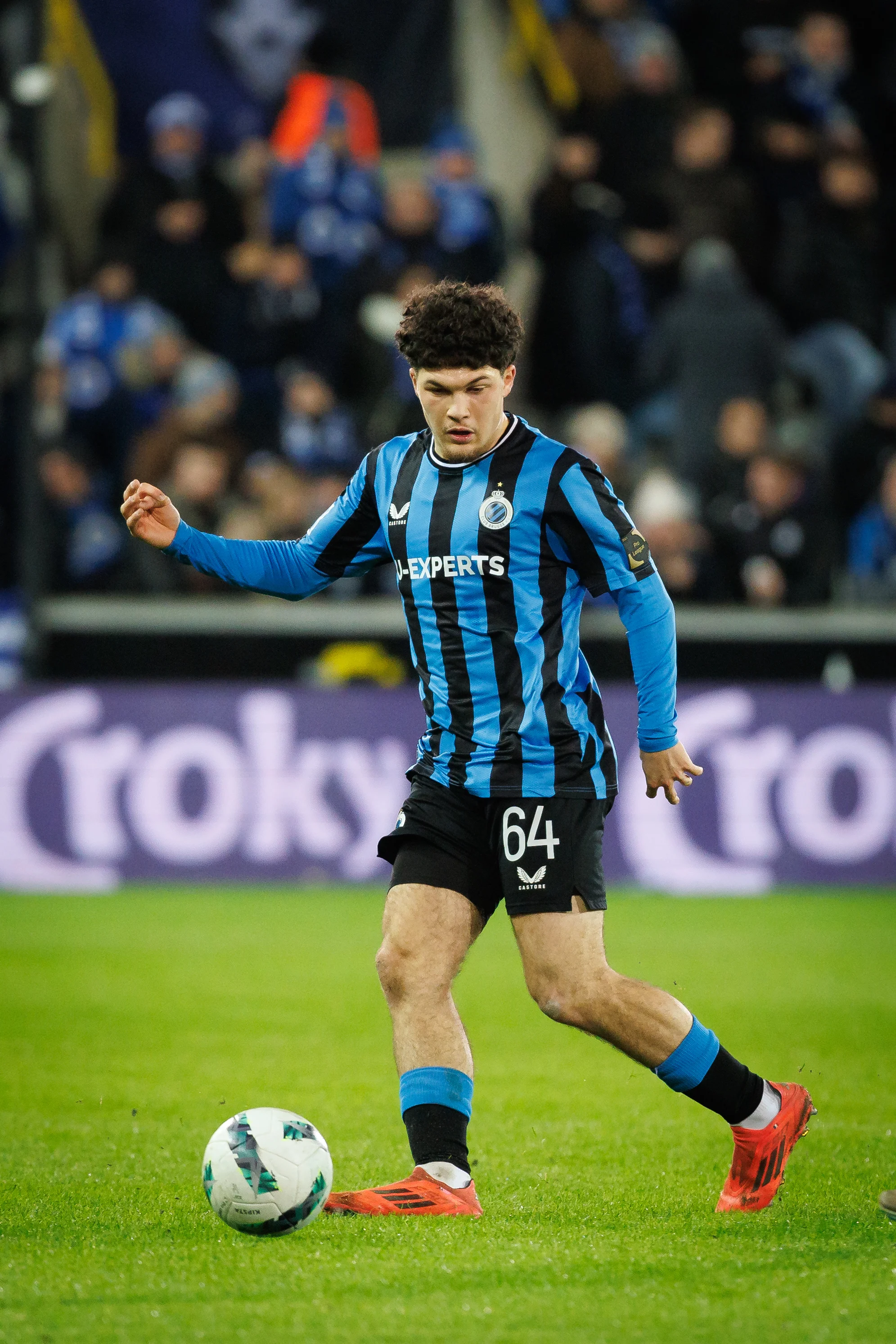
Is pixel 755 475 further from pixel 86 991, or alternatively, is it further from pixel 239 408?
pixel 86 991

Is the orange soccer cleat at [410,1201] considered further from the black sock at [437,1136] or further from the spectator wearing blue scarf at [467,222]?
the spectator wearing blue scarf at [467,222]

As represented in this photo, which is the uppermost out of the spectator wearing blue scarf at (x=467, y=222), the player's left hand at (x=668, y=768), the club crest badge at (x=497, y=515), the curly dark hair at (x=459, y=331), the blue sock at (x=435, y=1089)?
the spectator wearing blue scarf at (x=467, y=222)

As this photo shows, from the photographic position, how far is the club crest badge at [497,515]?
462 cm

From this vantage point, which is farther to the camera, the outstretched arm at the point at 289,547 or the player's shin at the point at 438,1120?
the outstretched arm at the point at 289,547

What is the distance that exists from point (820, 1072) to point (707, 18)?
11343 millimetres

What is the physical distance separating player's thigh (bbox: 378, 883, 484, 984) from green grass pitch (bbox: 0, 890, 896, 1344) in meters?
0.57

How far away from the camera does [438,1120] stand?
4547mm

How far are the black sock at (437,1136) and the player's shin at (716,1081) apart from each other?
50 centimetres

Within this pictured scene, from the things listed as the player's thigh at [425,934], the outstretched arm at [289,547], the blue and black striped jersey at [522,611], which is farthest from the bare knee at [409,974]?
the outstretched arm at [289,547]

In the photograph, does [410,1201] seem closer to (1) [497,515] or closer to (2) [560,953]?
(2) [560,953]

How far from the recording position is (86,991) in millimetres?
8250

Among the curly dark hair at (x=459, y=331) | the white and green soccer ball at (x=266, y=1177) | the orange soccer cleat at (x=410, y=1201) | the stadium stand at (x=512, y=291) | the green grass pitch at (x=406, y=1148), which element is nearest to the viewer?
the green grass pitch at (x=406, y=1148)

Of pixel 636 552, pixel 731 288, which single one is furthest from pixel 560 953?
pixel 731 288

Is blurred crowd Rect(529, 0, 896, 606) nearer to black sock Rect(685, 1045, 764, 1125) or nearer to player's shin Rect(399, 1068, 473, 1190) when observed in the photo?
black sock Rect(685, 1045, 764, 1125)
